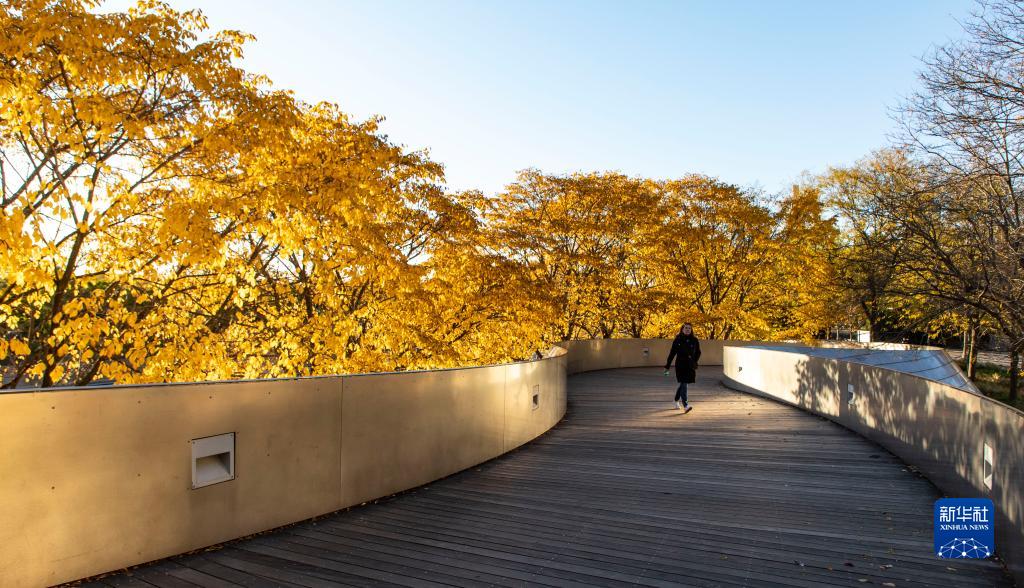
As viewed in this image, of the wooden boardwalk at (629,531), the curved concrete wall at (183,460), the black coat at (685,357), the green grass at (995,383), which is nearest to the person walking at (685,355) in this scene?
the black coat at (685,357)

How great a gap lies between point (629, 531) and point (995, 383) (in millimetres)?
36426

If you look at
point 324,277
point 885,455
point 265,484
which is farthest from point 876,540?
point 324,277

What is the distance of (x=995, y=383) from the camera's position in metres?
32.7

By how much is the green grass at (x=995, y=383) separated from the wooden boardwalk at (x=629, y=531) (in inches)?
927

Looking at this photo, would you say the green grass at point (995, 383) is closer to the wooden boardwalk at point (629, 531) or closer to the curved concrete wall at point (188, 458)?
the wooden boardwalk at point (629, 531)

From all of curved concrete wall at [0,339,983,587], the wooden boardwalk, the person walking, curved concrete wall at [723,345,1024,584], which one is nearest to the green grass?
curved concrete wall at [723,345,1024,584]

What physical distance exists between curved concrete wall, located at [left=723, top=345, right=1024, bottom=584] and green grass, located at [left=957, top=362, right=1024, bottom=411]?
58.6 ft

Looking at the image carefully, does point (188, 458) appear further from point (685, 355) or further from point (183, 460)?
point (685, 355)

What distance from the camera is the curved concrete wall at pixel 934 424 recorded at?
169 inches

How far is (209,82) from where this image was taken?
28.5 ft

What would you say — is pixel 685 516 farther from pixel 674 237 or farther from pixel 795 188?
pixel 795 188

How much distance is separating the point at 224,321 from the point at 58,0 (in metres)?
5.68

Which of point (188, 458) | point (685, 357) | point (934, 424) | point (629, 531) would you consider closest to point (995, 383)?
point (685, 357)

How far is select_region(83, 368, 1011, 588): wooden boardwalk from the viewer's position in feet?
13.8
